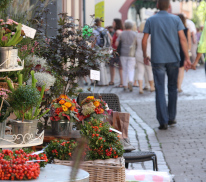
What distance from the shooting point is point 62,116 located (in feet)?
14.0

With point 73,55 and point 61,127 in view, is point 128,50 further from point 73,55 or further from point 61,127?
point 61,127

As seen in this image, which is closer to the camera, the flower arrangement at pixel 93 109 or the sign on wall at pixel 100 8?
the flower arrangement at pixel 93 109

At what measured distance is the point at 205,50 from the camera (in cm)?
799

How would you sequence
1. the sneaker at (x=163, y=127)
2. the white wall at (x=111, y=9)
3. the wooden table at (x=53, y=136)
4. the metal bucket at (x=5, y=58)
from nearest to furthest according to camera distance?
1. the metal bucket at (x=5, y=58)
2. the wooden table at (x=53, y=136)
3. the sneaker at (x=163, y=127)
4. the white wall at (x=111, y=9)

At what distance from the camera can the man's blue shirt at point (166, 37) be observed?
7.95 meters

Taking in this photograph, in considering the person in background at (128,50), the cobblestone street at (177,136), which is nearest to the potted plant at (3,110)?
the cobblestone street at (177,136)

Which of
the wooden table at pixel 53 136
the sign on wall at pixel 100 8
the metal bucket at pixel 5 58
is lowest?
the wooden table at pixel 53 136

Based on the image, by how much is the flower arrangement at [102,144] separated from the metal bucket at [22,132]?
53 cm

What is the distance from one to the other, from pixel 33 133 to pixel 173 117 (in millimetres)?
5326

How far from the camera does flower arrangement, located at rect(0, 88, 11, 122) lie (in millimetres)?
3189

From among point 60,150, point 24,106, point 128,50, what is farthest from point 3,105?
point 128,50

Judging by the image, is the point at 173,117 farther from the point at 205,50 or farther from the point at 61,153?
the point at 61,153

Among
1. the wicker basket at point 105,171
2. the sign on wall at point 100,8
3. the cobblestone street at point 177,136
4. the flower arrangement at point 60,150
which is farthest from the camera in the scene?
the sign on wall at point 100,8

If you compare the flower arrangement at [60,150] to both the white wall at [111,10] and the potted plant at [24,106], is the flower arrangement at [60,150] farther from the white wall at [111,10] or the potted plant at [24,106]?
the white wall at [111,10]
